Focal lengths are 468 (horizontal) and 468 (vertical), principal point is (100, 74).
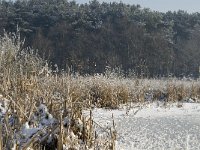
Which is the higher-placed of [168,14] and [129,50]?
[168,14]

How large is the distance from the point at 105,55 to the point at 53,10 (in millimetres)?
6419

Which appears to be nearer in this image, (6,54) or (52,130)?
(52,130)

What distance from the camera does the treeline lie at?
111 ft

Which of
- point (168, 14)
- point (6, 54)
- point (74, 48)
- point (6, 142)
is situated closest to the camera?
point (6, 142)

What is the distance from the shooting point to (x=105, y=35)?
118ft

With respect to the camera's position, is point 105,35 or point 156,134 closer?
point 156,134

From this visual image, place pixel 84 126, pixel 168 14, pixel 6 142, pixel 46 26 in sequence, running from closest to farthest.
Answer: pixel 6 142 < pixel 84 126 < pixel 46 26 < pixel 168 14

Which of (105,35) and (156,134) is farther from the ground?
(156,134)

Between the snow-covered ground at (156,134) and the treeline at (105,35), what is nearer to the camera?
the snow-covered ground at (156,134)

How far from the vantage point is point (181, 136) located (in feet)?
17.2

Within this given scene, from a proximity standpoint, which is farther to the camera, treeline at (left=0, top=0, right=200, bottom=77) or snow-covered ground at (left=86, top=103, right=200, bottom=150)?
treeline at (left=0, top=0, right=200, bottom=77)

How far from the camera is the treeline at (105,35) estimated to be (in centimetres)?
3388

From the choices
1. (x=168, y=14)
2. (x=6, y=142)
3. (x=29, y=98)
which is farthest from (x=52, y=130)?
(x=168, y=14)

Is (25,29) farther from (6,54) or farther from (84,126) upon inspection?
(84,126)
